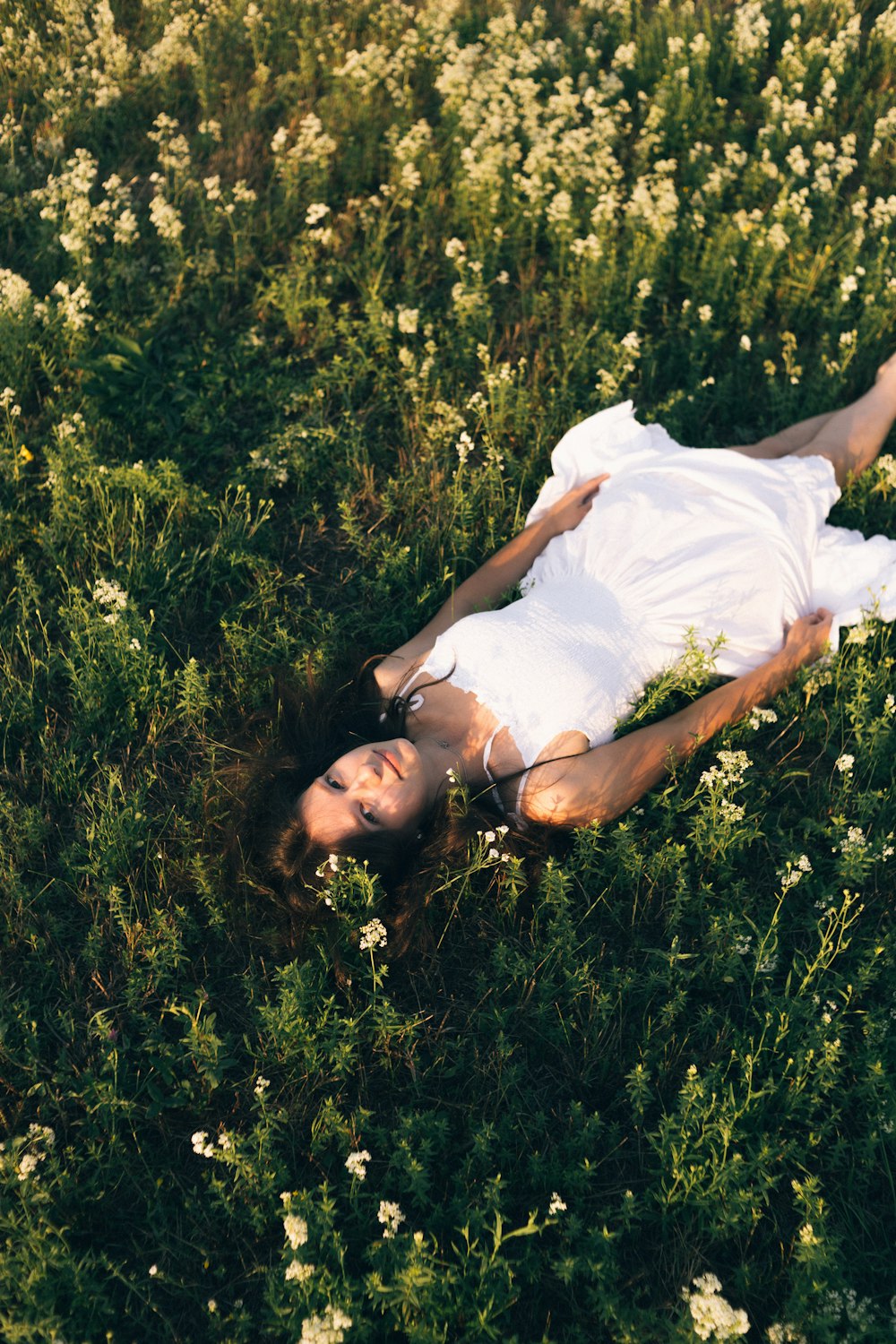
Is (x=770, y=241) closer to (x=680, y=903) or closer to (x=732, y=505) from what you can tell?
(x=732, y=505)

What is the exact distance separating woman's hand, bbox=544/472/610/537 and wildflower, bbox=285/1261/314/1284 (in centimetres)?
330

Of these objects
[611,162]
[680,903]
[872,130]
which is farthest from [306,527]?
[872,130]

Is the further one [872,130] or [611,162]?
[872,130]

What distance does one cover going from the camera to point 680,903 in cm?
411

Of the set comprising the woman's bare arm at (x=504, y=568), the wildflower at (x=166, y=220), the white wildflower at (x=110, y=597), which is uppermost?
the wildflower at (x=166, y=220)

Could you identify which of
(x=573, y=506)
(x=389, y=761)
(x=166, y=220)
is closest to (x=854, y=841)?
(x=389, y=761)

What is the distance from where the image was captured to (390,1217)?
3162 mm

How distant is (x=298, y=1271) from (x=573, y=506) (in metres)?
3.47

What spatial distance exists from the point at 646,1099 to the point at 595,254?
4.64 metres

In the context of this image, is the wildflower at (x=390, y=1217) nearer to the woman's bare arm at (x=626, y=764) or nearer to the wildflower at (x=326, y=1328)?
the wildflower at (x=326, y=1328)

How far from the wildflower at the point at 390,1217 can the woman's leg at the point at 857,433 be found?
3873mm

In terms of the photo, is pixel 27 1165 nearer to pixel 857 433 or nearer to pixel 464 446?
pixel 464 446

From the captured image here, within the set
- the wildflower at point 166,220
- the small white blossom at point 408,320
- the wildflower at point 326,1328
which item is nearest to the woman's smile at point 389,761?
the wildflower at point 326,1328

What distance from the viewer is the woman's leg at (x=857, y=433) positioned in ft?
17.5
